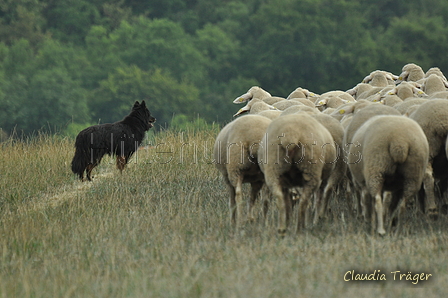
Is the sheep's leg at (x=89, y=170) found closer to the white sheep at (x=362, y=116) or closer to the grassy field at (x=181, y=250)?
the grassy field at (x=181, y=250)

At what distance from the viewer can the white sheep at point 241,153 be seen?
24.0 ft

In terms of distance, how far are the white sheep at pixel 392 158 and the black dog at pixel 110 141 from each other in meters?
5.49

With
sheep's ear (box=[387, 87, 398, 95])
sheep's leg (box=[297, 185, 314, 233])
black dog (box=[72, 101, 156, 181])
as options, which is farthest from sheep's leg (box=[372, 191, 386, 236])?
black dog (box=[72, 101, 156, 181])

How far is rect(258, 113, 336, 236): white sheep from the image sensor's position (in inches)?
263

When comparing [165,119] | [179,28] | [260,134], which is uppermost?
[179,28]

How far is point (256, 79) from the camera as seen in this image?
143ft

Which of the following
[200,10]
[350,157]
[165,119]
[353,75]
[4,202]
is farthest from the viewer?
[200,10]

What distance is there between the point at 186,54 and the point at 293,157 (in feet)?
130

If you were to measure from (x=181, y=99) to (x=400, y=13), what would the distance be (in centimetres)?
1763

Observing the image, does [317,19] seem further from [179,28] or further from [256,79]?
[179,28]

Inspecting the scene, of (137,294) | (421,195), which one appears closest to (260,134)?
(421,195)

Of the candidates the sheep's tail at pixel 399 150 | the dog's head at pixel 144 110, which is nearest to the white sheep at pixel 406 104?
the sheep's tail at pixel 399 150

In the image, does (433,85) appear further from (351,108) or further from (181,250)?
(181,250)

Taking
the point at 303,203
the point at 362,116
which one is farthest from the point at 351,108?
the point at 303,203
